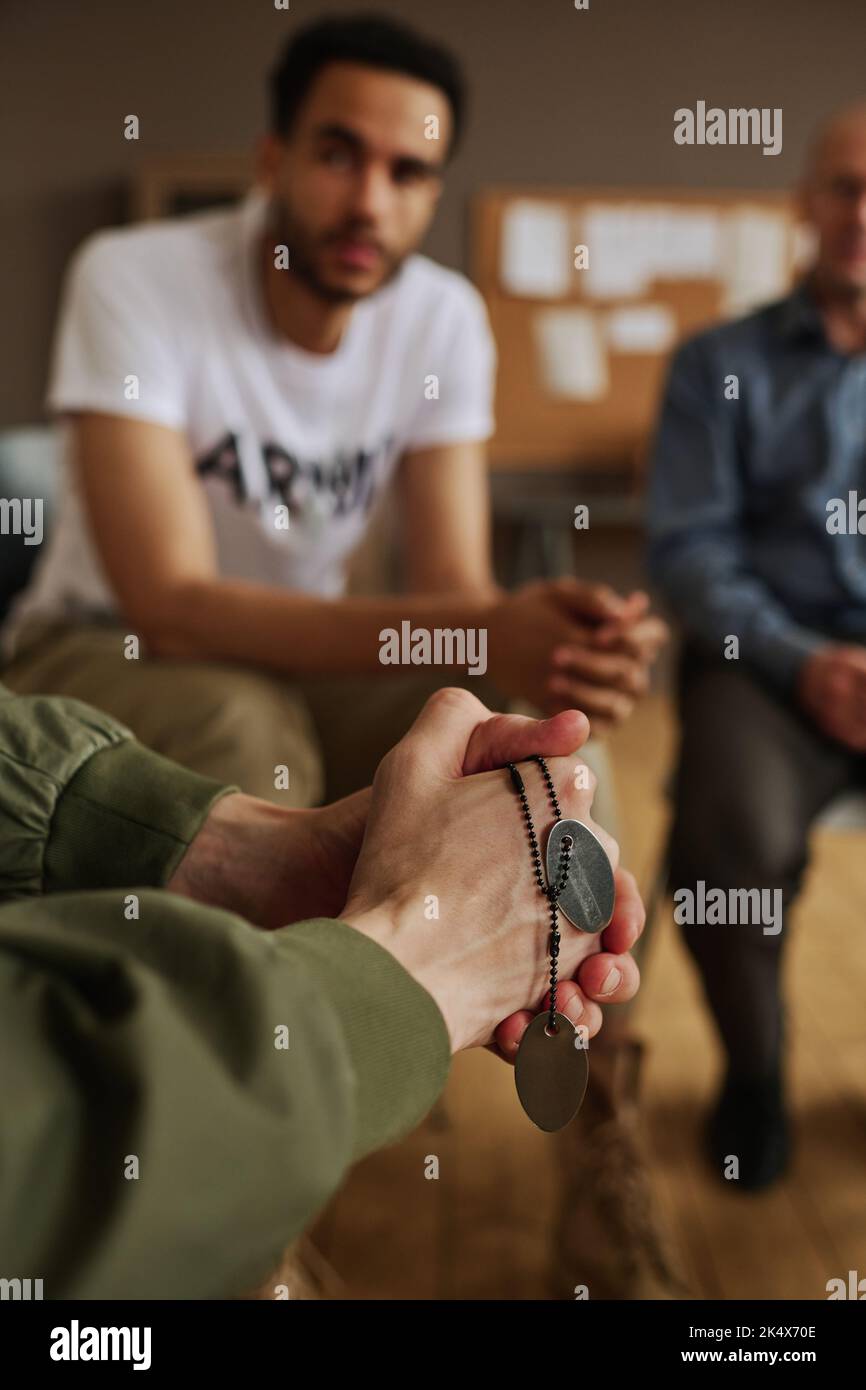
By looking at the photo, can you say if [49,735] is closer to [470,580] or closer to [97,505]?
[97,505]

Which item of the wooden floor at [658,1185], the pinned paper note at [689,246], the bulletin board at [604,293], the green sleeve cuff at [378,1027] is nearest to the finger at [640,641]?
the wooden floor at [658,1185]

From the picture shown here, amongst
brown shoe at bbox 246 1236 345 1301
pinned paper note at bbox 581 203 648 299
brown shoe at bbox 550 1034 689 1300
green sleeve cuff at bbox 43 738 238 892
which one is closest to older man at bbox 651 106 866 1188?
brown shoe at bbox 550 1034 689 1300

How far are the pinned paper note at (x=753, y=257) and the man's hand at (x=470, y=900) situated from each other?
3022mm

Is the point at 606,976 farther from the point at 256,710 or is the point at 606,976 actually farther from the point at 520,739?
the point at 256,710

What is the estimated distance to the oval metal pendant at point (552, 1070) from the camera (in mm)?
397

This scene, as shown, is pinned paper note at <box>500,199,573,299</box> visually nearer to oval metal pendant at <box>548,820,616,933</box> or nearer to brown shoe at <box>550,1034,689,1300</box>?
brown shoe at <box>550,1034,689,1300</box>

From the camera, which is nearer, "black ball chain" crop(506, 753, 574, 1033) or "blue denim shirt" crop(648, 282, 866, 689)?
"black ball chain" crop(506, 753, 574, 1033)

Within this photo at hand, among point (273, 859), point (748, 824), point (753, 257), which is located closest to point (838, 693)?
point (748, 824)

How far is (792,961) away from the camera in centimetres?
153

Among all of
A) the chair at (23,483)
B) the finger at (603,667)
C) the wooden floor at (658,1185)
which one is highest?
the chair at (23,483)

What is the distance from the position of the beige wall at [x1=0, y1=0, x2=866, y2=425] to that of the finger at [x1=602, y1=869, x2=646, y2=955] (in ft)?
8.84

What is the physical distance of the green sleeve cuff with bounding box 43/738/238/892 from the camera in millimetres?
461

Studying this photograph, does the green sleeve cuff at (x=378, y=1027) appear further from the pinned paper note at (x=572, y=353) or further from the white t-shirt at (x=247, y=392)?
the pinned paper note at (x=572, y=353)
